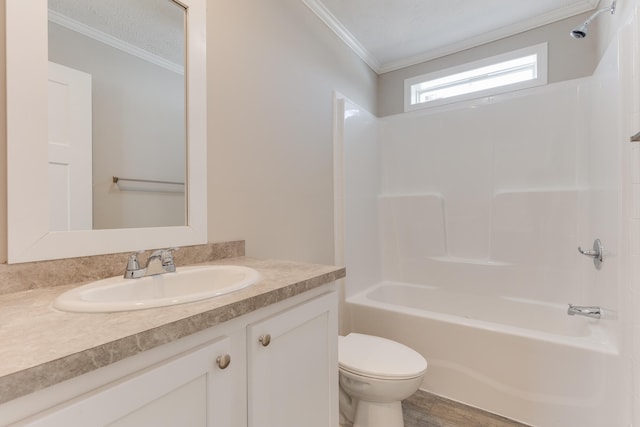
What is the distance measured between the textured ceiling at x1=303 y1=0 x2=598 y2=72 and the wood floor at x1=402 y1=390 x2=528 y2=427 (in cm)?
248

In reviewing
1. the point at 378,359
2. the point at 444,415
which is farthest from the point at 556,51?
the point at 444,415

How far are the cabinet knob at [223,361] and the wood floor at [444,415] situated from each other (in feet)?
4.67

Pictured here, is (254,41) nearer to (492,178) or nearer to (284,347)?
(284,347)

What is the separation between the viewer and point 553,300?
2.15 metres

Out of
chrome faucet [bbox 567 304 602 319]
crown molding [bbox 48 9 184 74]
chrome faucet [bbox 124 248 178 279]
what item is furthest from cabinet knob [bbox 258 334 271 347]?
chrome faucet [bbox 567 304 602 319]

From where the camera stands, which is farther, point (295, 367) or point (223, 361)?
point (295, 367)

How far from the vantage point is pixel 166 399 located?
60cm

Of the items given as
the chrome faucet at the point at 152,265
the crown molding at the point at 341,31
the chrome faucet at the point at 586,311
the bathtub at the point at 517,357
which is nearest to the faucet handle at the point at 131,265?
the chrome faucet at the point at 152,265

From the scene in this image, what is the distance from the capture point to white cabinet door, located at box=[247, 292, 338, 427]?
81cm

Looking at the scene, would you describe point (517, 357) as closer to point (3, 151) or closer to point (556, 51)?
point (556, 51)

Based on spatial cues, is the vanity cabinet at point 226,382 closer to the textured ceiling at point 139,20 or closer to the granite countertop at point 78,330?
the granite countertop at point 78,330

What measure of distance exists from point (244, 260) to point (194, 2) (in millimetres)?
1083

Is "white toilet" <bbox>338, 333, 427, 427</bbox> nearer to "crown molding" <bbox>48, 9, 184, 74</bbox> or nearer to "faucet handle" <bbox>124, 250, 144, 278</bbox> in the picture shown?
"faucet handle" <bbox>124, 250, 144, 278</bbox>

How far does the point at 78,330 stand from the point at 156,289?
0.44m
